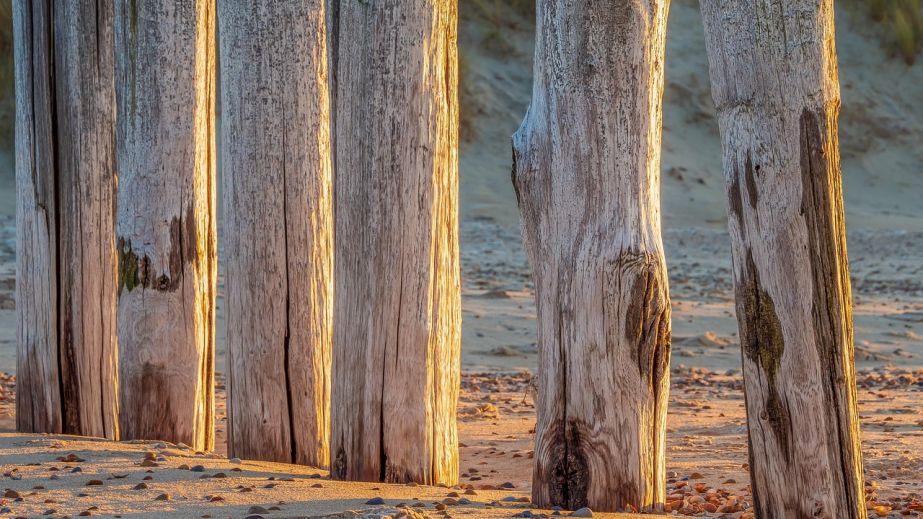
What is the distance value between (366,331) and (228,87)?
1319 millimetres

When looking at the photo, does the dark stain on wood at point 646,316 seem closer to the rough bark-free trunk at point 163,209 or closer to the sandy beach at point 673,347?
the sandy beach at point 673,347

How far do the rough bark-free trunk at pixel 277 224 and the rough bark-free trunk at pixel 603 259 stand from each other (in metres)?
1.40

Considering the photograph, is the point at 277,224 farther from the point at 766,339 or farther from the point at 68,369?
the point at 766,339

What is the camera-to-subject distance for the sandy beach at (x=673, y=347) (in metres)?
4.21

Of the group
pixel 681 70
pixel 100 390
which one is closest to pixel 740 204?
pixel 100 390

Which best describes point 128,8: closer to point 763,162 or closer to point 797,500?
point 763,162

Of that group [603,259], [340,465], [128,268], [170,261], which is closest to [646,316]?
[603,259]

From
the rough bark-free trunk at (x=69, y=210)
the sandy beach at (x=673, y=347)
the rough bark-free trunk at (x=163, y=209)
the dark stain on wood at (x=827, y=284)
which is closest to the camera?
the dark stain on wood at (x=827, y=284)

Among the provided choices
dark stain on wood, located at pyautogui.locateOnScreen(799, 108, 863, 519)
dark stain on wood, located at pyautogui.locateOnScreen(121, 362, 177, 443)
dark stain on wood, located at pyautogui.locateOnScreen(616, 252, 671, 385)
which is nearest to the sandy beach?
dark stain on wood, located at pyautogui.locateOnScreen(121, 362, 177, 443)

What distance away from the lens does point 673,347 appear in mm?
10672

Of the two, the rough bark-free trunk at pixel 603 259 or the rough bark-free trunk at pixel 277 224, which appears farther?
the rough bark-free trunk at pixel 277 224

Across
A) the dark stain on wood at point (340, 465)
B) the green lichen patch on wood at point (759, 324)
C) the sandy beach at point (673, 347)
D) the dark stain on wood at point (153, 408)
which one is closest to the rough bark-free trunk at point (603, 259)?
Answer: the sandy beach at point (673, 347)

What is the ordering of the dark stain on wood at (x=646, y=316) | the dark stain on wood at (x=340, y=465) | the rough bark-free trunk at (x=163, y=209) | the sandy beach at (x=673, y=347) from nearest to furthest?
1. the dark stain on wood at (x=646, y=316)
2. the sandy beach at (x=673, y=347)
3. the dark stain on wood at (x=340, y=465)
4. the rough bark-free trunk at (x=163, y=209)

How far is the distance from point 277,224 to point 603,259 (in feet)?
5.41
